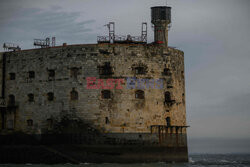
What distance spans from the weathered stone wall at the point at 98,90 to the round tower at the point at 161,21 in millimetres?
2842

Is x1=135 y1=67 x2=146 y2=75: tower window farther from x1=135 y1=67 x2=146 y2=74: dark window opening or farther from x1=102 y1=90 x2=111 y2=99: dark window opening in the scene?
x1=102 y1=90 x2=111 y2=99: dark window opening

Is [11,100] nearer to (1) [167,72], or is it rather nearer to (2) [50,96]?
(2) [50,96]

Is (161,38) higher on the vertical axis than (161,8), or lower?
lower

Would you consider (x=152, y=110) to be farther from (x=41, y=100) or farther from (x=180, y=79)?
(x=41, y=100)

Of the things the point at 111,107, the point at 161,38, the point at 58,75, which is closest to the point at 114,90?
the point at 111,107

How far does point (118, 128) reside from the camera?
44.1 m

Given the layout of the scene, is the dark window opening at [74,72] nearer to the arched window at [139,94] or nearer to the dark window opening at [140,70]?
the dark window opening at [140,70]

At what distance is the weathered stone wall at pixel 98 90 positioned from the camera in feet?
146

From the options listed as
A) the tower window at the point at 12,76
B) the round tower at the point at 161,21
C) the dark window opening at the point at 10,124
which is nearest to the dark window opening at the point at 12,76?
the tower window at the point at 12,76

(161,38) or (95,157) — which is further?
(161,38)

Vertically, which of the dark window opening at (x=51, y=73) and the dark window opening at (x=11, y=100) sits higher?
the dark window opening at (x=51, y=73)

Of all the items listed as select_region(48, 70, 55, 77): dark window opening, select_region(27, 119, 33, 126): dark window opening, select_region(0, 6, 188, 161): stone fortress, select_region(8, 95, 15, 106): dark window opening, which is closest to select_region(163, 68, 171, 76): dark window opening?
select_region(0, 6, 188, 161): stone fortress

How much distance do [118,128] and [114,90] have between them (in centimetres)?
345

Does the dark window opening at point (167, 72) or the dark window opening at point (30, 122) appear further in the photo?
the dark window opening at point (30, 122)
